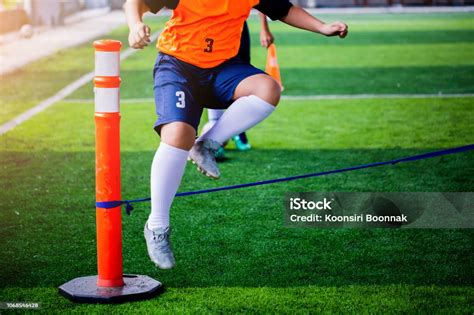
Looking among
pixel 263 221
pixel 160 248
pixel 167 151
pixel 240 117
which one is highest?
pixel 240 117

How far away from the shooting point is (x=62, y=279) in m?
5.48

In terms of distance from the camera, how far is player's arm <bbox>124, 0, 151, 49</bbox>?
479cm

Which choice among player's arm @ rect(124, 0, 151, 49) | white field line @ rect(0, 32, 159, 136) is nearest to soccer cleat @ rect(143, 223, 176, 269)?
player's arm @ rect(124, 0, 151, 49)

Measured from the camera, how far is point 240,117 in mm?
5402

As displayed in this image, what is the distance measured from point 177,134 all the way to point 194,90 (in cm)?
39

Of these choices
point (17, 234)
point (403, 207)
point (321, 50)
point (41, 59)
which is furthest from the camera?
point (321, 50)

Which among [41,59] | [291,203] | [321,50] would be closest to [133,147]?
[291,203]

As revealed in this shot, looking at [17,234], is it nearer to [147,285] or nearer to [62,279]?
[62,279]

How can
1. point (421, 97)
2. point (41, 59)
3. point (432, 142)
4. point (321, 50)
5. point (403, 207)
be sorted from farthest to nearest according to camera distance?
point (321, 50), point (41, 59), point (421, 97), point (432, 142), point (403, 207)

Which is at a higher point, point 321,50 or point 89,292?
point 89,292

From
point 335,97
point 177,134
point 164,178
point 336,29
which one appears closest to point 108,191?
point 164,178

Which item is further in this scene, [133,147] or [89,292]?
[133,147]

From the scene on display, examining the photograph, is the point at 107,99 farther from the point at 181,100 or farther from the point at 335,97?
the point at 335,97

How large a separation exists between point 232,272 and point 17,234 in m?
1.74
